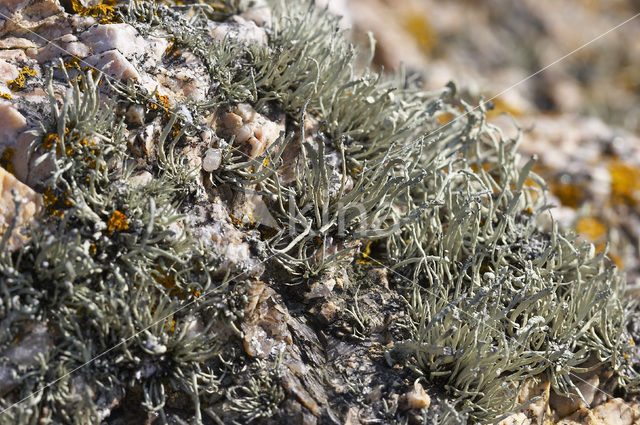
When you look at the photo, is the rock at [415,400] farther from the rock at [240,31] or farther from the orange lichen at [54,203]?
the rock at [240,31]

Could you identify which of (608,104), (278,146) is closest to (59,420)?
(278,146)

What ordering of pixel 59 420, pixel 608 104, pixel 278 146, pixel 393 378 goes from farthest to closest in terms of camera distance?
pixel 608 104
pixel 278 146
pixel 393 378
pixel 59 420

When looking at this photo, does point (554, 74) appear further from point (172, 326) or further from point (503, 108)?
point (172, 326)

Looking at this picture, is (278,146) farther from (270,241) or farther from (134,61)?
(134,61)

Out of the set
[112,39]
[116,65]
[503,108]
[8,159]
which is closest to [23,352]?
[8,159]

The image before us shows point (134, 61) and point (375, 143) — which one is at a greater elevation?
point (375, 143)

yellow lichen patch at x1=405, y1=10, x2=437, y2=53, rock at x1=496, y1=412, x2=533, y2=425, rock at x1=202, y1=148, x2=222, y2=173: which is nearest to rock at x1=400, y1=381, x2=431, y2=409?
rock at x1=496, y1=412, x2=533, y2=425
